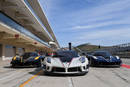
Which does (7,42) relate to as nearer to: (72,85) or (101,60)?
(101,60)

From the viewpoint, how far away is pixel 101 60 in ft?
31.8

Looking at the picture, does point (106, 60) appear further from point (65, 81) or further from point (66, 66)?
point (65, 81)

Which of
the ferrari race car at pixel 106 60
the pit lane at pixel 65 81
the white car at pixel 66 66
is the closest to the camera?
the pit lane at pixel 65 81

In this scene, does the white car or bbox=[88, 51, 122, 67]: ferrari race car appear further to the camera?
bbox=[88, 51, 122, 67]: ferrari race car

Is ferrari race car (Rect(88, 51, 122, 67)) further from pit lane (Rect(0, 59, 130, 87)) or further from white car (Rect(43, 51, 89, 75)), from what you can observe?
white car (Rect(43, 51, 89, 75))

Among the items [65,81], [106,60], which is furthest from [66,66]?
[106,60]

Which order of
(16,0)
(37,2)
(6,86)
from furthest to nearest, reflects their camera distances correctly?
(37,2), (16,0), (6,86)

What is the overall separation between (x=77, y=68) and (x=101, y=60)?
3.86 metres

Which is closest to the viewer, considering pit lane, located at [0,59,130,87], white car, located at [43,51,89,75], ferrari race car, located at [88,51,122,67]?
pit lane, located at [0,59,130,87]

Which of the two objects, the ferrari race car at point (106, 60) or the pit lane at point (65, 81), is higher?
the ferrari race car at point (106, 60)

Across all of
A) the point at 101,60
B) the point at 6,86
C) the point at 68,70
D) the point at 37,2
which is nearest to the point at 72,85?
the point at 68,70

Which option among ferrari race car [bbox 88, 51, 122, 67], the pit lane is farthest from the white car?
ferrari race car [bbox 88, 51, 122, 67]

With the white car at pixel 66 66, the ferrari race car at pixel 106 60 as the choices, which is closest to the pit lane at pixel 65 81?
the white car at pixel 66 66

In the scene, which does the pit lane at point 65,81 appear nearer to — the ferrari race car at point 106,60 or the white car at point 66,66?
the white car at point 66,66
